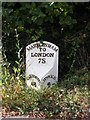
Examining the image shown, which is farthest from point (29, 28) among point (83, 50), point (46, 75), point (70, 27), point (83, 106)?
point (83, 106)

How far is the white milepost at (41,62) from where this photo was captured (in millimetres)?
4195

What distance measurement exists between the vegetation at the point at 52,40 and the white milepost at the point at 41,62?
15cm

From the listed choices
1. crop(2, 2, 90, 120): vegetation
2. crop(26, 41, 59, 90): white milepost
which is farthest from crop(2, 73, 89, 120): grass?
crop(26, 41, 59, 90): white milepost

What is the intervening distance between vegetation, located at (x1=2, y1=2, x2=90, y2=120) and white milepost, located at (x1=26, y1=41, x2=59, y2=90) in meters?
0.15

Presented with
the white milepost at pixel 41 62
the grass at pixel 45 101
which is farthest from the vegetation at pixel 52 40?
the white milepost at pixel 41 62

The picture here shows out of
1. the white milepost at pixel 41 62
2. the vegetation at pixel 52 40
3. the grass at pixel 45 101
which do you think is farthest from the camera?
the white milepost at pixel 41 62

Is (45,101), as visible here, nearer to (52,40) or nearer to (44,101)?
(44,101)

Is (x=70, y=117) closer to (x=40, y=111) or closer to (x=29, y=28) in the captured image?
(x=40, y=111)

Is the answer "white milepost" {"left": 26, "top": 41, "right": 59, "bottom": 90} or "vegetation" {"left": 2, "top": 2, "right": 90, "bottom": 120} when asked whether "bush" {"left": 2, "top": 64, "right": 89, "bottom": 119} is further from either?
"white milepost" {"left": 26, "top": 41, "right": 59, "bottom": 90}

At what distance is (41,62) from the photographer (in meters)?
4.23

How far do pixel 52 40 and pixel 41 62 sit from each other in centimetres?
127

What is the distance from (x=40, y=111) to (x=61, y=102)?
1.02 ft

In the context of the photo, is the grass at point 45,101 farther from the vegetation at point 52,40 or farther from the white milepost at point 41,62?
the white milepost at point 41,62

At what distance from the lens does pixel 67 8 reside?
16.7 ft
